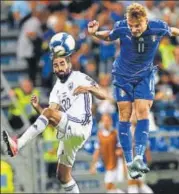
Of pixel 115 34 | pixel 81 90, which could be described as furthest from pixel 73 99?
pixel 115 34

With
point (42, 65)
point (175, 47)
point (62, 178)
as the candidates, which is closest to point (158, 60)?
point (175, 47)

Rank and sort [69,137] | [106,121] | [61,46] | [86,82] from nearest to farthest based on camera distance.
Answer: [61,46] → [86,82] → [69,137] → [106,121]

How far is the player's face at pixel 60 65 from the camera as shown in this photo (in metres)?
16.6

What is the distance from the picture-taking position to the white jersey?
16797 millimetres

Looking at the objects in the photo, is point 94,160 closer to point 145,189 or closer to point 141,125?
point 145,189

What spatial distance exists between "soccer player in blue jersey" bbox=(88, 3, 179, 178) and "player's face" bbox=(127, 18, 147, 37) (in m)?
0.01

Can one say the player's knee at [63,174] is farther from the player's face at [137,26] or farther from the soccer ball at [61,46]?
the player's face at [137,26]

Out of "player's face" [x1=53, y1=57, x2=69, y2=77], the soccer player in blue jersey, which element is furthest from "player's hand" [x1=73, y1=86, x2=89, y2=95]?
the soccer player in blue jersey

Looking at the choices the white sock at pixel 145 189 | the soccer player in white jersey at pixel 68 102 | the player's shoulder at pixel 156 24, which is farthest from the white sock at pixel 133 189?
the player's shoulder at pixel 156 24

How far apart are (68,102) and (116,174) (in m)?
5.03

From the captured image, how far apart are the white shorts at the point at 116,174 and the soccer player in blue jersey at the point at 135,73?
5.17 m

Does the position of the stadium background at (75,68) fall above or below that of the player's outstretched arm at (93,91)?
below

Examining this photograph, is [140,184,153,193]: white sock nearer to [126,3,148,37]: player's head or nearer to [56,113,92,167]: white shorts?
[56,113,92,167]: white shorts

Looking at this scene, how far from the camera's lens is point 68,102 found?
16875 mm
